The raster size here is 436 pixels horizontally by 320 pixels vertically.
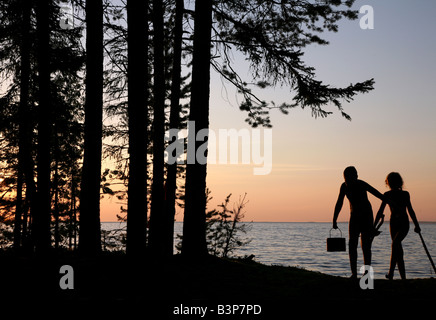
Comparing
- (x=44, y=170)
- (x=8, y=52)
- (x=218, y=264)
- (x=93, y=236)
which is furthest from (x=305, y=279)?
(x=8, y=52)

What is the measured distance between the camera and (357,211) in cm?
804

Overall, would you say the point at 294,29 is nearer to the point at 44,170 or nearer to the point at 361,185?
the point at 361,185

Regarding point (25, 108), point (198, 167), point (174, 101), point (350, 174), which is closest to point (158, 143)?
point (174, 101)

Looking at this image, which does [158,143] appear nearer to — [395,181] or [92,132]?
[92,132]

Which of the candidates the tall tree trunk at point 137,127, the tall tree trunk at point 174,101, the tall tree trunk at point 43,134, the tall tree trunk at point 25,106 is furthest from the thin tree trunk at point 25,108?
the tall tree trunk at point 137,127

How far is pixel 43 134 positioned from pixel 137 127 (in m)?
2.78

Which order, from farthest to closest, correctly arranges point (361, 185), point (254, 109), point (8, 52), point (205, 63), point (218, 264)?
point (8, 52) < point (254, 109) < point (205, 63) < point (218, 264) < point (361, 185)

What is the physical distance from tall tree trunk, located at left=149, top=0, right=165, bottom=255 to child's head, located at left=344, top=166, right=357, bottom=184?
495cm

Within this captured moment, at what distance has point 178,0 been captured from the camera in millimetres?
13188

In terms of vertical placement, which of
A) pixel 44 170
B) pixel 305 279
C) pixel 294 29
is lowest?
pixel 305 279

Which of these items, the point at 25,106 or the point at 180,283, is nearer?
the point at 180,283

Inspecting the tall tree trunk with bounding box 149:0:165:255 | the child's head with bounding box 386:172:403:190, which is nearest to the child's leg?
the child's head with bounding box 386:172:403:190

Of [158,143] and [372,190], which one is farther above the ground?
[158,143]
